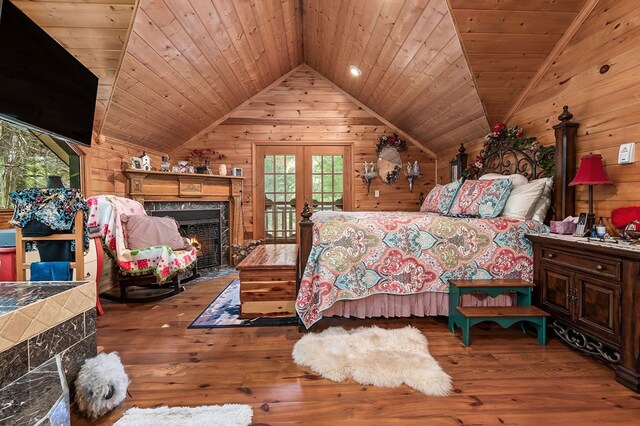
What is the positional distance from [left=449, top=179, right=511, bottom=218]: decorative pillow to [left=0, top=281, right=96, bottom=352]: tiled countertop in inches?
118

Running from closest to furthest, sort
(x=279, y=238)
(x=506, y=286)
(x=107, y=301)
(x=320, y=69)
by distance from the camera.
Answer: (x=506, y=286) → (x=107, y=301) → (x=320, y=69) → (x=279, y=238)

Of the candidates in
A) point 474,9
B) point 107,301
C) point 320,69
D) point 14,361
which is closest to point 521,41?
point 474,9

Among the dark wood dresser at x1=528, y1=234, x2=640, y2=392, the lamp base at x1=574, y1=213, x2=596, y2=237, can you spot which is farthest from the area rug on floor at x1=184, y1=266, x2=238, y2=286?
the lamp base at x1=574, y1=213, x2=596, y2=237

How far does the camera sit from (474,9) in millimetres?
2273

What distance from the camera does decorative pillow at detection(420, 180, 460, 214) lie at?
3.25m

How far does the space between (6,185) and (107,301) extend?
1.34 metres

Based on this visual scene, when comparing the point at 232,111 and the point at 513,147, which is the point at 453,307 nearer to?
the point at 513,147

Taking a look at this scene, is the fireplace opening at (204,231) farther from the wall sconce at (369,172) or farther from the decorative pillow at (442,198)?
the decorative pillow at (442,198)

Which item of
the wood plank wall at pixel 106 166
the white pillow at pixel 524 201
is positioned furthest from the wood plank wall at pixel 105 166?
the white pillow at pixel 524 201

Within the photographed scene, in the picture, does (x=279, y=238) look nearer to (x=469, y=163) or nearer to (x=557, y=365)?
(x=469, y=163)

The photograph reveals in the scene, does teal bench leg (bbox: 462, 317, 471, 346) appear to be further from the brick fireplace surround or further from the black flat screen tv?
the brick fireplace surround

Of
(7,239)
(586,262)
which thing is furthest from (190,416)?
(586,262)

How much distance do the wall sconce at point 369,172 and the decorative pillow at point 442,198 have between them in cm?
131

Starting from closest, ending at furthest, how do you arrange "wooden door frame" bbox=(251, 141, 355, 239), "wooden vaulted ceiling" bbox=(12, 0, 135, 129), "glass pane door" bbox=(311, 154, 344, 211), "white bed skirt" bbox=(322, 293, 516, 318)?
"wooden vaulted ceiling" bbox=(12, 0, 135, 129), "white bed skirt" bbox=(322, 293, 516, 318), "wooden door frame" bbox=(251, 141, 355, 239), "glass pane door" bbox=(311, 154, 344, 211)
